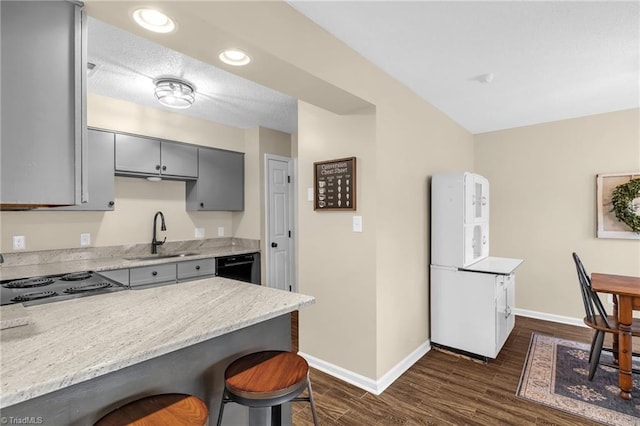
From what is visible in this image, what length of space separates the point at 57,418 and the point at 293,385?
0.75m

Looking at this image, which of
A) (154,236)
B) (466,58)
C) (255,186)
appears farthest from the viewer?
(255,186)

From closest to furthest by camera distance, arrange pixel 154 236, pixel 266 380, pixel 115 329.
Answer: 1. pixel 115 329
2. pixel 266 380
3. pixel 154 236

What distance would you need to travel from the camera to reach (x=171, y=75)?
2740 millimetres

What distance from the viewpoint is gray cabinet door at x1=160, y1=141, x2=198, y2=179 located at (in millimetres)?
3523

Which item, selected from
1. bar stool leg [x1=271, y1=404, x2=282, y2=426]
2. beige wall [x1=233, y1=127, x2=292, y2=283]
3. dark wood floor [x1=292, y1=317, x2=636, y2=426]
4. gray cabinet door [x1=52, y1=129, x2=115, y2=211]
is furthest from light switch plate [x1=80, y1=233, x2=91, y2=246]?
bar stool leg [x1=271, y1=404, x2=282, y2=426]

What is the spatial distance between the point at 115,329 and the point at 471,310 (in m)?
2.77

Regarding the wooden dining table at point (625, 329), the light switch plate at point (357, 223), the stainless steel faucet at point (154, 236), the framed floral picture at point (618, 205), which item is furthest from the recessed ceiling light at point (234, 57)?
the framed floral picture at point (618, 205)

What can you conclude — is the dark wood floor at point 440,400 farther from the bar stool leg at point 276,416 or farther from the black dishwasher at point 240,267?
the black dishwasher at point 240,267

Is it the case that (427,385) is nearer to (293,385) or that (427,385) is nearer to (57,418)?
(293,385)

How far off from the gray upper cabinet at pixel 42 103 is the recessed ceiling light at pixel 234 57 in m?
0.61

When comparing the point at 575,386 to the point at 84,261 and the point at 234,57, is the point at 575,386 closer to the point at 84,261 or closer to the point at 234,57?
the point at 234,57

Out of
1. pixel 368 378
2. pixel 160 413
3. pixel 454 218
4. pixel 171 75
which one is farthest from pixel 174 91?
pixel 368 378

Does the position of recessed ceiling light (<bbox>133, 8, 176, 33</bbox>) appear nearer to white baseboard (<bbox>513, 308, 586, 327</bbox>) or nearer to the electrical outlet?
the electrical outlet

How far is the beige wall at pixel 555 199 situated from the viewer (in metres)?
3.58
